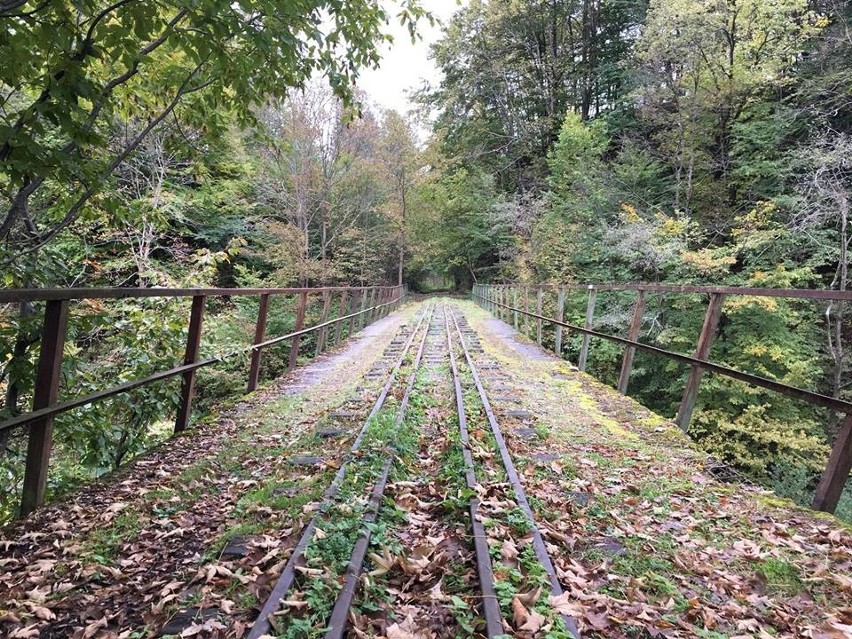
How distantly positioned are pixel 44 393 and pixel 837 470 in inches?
193

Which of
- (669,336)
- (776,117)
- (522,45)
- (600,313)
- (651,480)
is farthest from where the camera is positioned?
(522,45)

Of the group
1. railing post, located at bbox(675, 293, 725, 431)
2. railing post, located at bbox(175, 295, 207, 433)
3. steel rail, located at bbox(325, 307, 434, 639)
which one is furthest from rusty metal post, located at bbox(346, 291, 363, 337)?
railing post, located at bbox(675, 293, 725, 431)

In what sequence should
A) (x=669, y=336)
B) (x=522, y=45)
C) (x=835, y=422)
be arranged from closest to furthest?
(x=835, y=422), (x=669, y=336), (x=522, y=45)

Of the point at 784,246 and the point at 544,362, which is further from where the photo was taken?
the point at 784,246

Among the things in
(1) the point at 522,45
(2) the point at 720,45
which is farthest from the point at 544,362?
(1) the point at 522,45

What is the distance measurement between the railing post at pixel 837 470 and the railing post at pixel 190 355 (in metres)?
5.02

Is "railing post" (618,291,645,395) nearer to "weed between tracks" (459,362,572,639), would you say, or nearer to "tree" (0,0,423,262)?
"weed between tracks" (459,362,572,639)

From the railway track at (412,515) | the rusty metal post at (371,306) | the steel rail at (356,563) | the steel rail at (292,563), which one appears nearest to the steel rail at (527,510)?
the railway track at (412,515)

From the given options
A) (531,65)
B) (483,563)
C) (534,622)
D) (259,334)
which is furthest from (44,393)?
(531,65)

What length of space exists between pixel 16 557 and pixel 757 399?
53.5 feet

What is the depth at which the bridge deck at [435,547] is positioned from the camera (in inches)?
82.7

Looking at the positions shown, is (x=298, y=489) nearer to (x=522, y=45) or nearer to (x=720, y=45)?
(x=720, y=45)

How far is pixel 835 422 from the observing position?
A: 44.3ft

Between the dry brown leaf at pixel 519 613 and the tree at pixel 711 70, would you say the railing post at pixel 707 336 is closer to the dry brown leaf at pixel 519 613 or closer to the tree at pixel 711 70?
the dry brown leaf at pixel 519 613
